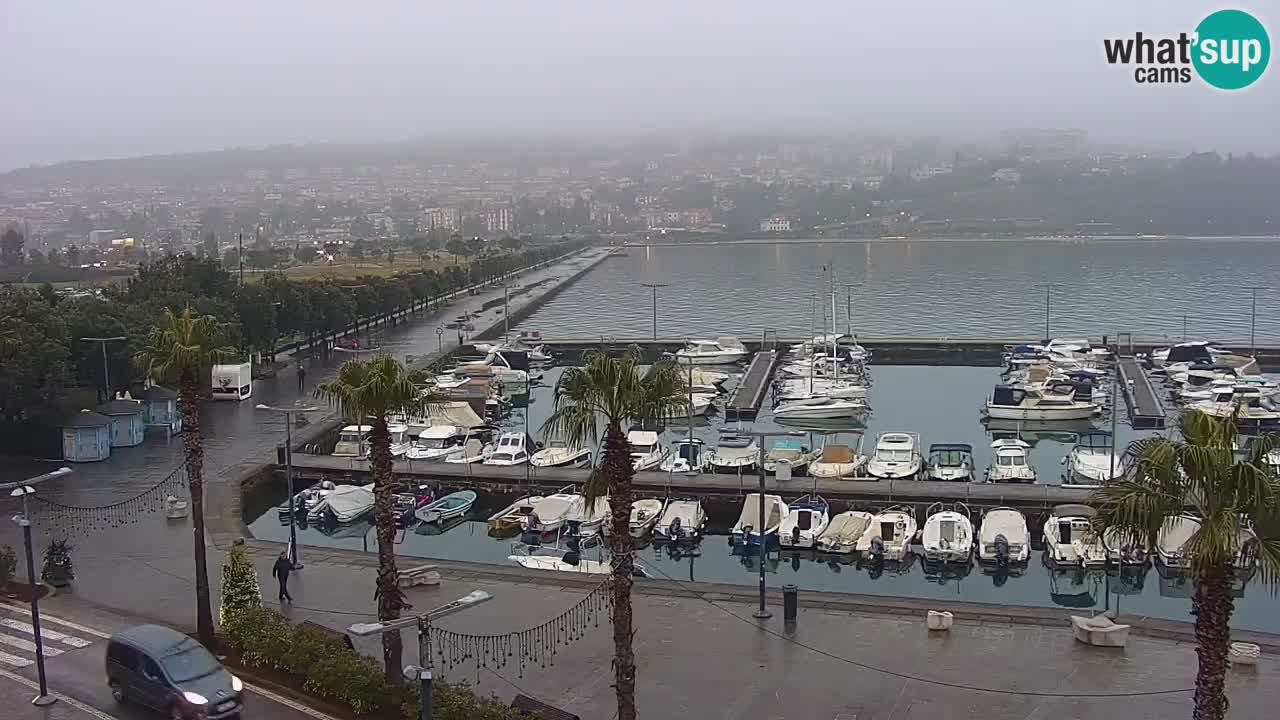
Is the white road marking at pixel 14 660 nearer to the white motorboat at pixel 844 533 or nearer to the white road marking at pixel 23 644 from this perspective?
→ the white road marking at pixel 23 644

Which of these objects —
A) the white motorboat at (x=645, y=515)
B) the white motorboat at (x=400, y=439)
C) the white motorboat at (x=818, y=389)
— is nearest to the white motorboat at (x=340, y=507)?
the white motorboat at (x=400, y=439)

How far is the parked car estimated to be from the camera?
37.9 ft

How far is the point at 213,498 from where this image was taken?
22.8m

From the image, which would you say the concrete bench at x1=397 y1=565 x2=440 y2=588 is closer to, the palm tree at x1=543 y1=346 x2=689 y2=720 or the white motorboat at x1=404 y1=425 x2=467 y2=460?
the palm tree at x1=543 y1=346 x2=689 y2=720

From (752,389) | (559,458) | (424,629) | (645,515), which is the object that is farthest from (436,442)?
(424,629)

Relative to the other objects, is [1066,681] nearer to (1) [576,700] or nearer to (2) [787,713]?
(2) [787,713]

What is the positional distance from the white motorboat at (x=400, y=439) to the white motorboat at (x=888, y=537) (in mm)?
12606

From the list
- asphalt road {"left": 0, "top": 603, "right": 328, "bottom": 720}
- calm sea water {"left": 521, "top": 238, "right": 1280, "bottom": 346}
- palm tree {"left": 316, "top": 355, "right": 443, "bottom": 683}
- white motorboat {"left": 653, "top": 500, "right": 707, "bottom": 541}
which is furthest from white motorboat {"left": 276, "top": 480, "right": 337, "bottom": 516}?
calm sea water {"left": 521, "top": 238, "right": 1280, "bottom": 346}

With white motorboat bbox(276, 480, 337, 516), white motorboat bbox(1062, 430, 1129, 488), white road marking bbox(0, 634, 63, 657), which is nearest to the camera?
white road marking bbox(0, 634, 63, 657)

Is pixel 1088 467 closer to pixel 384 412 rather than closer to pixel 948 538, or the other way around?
pixel 948 538

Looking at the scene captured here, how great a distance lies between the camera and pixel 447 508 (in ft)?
81.5

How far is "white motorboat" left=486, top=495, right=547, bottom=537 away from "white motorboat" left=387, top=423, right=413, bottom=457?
587 centimetres

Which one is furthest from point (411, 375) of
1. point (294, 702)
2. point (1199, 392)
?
point (1199, 392)

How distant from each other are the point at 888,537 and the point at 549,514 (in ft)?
Result: 21.8
